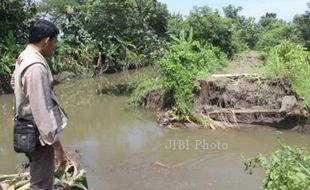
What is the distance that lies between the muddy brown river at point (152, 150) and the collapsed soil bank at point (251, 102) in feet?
1.06

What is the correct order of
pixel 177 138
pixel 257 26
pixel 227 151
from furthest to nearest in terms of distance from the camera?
pixel 257 26 → pixel 177 138 → pixel 227 151

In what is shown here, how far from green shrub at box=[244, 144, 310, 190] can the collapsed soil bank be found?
647 centimetres

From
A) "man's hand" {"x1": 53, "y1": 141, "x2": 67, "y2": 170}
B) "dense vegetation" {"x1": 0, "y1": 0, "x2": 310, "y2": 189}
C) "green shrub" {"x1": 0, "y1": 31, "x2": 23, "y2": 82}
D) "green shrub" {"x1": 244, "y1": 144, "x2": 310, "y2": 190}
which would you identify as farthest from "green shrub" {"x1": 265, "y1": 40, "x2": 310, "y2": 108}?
"green shrub" {"x1": 0, "y1": 31, "x2": 23, "y2": 82}

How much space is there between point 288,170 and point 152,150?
5.93 metres

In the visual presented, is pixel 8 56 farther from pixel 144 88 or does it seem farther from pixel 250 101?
pixel 250 101

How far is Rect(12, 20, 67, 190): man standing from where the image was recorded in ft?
11.7

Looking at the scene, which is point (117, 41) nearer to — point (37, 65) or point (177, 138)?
point (177, 138)

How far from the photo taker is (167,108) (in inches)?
510

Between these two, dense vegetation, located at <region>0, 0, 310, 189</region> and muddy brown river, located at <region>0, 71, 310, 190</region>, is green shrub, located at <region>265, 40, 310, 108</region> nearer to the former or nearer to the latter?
dense vegetation, located at <region>0, 0, 310, 189</region>

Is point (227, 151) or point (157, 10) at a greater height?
point (157, 10)

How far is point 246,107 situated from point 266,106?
1.70ft

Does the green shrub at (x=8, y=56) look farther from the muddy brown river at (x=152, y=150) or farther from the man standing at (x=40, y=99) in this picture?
the man standing at (x=40, y=99)

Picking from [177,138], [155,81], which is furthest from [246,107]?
[155,81]

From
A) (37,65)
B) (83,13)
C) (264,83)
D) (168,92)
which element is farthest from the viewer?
(83,13)
